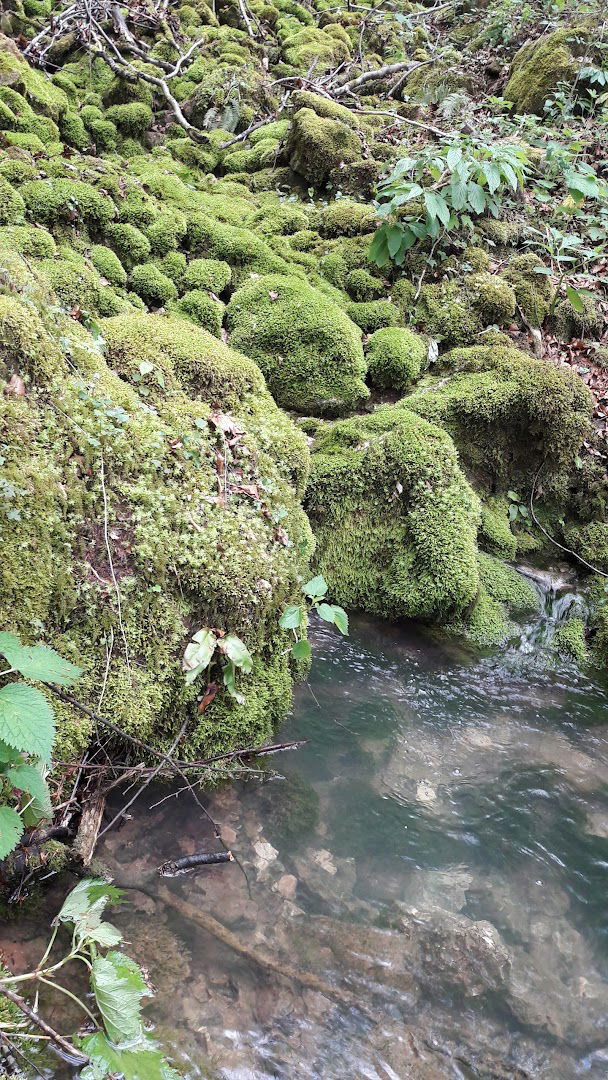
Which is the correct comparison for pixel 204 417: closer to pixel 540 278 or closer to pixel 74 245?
pixel 74 245

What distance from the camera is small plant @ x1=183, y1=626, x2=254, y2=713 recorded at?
3.03 metres

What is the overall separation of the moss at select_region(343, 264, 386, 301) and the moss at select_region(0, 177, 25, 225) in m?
2.94

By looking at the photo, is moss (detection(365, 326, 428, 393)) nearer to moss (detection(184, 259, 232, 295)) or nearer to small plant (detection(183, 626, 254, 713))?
moss (detection(184, 259, 232, 295))

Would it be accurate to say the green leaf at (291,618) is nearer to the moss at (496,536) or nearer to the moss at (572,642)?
the moss at (496,536)

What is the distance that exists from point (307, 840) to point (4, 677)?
1681mm

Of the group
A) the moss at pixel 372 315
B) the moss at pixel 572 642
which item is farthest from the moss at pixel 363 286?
the moss at pixel 572 642

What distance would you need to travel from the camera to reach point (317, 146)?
23.2 ft

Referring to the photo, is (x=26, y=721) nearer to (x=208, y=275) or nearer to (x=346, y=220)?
(x=208, y=275)

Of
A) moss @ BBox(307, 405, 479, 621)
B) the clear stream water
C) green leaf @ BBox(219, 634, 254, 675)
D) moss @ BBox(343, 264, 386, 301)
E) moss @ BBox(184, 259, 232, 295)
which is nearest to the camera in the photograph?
the clear stream water

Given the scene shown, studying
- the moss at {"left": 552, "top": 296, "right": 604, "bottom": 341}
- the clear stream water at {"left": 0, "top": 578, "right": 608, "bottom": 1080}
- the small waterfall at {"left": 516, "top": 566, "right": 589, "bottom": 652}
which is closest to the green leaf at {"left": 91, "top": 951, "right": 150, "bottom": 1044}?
the clear stream water at {"left": 0, "top": 578, "right": 608, "bottom": 1080}

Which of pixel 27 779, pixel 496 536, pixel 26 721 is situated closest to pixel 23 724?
pixel 26 721

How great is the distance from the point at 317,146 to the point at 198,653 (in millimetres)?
6448

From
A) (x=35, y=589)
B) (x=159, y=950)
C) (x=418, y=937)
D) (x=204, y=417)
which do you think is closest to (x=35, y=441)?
(x=35, y=589)

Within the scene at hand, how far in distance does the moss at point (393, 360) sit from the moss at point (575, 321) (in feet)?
5.88
